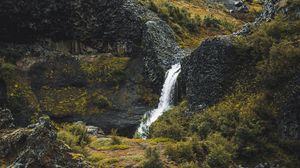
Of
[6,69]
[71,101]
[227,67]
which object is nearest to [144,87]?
[71,101]

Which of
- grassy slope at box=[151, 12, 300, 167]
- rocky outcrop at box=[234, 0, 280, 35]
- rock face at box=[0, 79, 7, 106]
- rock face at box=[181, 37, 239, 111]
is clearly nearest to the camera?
grassy slope at box=[151, 12, 300, 167]

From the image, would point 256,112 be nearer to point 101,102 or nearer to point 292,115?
point 292,115

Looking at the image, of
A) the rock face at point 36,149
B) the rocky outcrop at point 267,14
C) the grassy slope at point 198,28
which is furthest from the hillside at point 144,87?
the grassy slope at point 198,28

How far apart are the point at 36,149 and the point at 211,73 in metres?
22.4

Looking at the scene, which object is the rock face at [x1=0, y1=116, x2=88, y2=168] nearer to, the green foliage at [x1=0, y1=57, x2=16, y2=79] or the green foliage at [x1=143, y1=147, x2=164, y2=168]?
the green foliage at [x1=143, y1=147, x2=164, y2=168]

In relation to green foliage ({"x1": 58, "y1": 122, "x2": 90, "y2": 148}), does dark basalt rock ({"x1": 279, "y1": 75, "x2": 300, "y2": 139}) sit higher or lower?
higher

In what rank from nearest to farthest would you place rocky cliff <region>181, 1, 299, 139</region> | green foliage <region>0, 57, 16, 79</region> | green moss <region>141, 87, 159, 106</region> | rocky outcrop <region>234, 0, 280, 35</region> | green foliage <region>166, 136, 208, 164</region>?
1. green foliage <region>166, 136, 208, 164</region>
2. rocky cliff <region>181, 1, 299, 139</region>
3. rocky outcrop <region>234, 0, 280, 35</region>
4. green moss <region>141, 87, 159, 106</region>
5. green foliage <region>0, 57, 16, 79</region>

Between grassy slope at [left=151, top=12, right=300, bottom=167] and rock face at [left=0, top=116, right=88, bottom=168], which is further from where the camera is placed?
grassy slope at [left=151, top=12, right=300, bottom=167]

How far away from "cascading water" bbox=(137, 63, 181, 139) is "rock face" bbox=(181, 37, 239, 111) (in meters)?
11.0

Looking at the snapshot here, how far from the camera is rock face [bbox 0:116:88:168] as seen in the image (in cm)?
2111

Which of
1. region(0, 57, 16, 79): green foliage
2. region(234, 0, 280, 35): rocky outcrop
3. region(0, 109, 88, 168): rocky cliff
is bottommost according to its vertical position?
region(0, 109, 88, 168): rocky cliff

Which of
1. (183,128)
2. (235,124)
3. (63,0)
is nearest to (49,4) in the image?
(63,0)

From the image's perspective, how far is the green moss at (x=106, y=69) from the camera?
61.3 m

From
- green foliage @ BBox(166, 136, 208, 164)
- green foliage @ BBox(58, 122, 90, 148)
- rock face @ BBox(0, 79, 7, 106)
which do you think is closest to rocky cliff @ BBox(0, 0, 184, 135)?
rock face @ BBox(0, 79, 7, 106)
